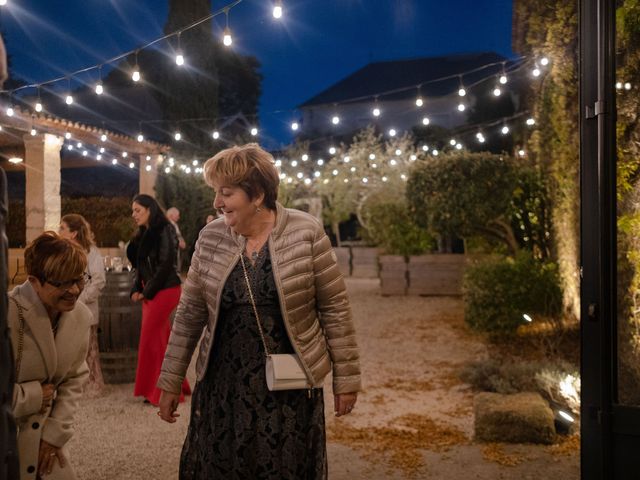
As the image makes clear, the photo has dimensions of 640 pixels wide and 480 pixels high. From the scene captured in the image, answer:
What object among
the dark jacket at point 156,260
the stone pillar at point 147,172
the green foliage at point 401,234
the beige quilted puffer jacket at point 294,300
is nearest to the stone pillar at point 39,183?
the stone pillar at point 147,172

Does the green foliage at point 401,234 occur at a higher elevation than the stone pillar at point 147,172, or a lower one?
lower

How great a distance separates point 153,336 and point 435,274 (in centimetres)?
914

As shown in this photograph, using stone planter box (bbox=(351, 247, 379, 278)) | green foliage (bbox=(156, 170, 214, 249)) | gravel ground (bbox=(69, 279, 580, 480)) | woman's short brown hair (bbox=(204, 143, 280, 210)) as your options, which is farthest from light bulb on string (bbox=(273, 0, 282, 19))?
green foliage (bbox=(156, 170, 214, 249))

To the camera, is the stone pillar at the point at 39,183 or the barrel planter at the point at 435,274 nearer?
the stone pillar at the point at 39,183

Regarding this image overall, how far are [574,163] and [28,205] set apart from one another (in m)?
10.6

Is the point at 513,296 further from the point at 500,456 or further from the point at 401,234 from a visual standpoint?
the point at 401,234

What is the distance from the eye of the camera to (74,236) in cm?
516

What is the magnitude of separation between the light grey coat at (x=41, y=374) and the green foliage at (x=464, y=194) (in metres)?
9.76

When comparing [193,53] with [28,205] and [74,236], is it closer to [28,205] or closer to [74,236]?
[28,205]

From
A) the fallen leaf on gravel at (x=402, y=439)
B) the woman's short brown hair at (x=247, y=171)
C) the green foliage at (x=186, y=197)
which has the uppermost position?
the green foliage at (x=186, y=197)

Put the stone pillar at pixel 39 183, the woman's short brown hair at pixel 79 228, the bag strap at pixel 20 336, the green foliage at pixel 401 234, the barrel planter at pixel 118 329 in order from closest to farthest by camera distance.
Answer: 1. the bag strap at pixel 20 336
2. the woman's short brown hair at pixel 79 228
3. the barrel planter at pixel 118 329
4. the stone pillar at pixel 39 183
5. the green foliage at pixel 401 234

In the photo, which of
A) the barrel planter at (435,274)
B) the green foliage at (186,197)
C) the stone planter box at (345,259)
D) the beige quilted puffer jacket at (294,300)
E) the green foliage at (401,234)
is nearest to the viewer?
the beige quilted puffer jacket at (294,300)

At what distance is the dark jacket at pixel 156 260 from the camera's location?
5422mm

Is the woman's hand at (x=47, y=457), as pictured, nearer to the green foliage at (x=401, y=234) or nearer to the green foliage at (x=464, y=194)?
the green foliage at (x=464, y=194)
